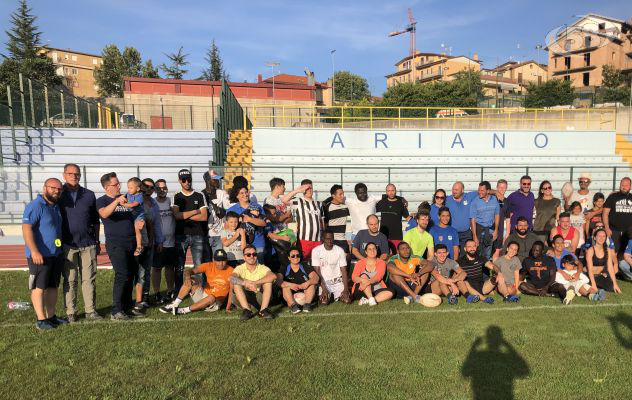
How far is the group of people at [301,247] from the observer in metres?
5.46

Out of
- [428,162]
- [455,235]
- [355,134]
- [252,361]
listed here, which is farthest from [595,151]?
[252,361]

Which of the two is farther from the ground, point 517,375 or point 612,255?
point 612,255

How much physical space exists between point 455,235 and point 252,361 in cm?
421

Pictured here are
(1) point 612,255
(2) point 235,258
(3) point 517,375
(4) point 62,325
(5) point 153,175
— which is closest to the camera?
(3) point 517,375

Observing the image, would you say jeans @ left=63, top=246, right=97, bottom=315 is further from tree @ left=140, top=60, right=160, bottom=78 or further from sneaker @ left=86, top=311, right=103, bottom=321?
tree @ left=140, top=60, right=160, bottom=78

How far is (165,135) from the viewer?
750 inches

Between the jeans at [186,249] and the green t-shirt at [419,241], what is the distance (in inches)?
132

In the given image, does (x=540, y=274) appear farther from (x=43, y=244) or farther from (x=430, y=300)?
(x=43, y=244)

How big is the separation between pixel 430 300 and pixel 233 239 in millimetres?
3051

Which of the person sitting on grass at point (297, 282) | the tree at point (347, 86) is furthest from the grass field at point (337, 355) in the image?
the tree at point (347, 86)

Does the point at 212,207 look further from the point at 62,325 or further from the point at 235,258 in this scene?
the point at 62,325

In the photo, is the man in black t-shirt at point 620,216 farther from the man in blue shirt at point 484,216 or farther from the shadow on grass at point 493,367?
the shadow on grass at point 493,367

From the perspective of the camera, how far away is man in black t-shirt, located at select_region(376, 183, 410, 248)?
731cm

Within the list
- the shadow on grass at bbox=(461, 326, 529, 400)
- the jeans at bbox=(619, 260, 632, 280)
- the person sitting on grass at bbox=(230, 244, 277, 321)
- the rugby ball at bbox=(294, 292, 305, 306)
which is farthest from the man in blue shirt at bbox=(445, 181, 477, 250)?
the person sitting on grass at bbox=(230, 244, 277, 321)
